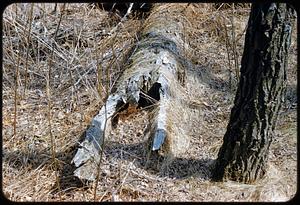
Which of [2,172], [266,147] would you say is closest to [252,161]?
[266,147]

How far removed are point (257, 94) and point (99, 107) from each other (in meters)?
1.22

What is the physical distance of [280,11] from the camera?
2.04 m

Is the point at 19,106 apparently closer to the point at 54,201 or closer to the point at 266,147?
the point at 54,201

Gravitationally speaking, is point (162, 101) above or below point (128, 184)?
above

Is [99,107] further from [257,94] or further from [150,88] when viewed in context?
[257,94]

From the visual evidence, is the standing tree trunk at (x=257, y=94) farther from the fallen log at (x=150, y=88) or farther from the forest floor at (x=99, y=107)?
the fallen log at (x=150, y=88)

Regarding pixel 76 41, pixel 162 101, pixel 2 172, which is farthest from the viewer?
pixel 76 41

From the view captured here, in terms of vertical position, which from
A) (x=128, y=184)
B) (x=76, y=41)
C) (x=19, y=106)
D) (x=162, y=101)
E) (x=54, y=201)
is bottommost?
(x=54, y=201)

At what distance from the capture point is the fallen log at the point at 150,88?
98.7 inches

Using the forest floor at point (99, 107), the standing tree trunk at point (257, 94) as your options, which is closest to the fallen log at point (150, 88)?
the forest floor at point (99, 107)

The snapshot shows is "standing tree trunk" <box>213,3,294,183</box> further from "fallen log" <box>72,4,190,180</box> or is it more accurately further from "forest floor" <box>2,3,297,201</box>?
"fallen log" <box>72,4,190,180</box>

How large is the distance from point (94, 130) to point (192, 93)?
3.18 feet

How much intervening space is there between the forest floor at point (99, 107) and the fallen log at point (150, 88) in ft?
0.28

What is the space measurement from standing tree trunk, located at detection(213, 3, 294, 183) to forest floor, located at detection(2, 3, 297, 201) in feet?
0.37
